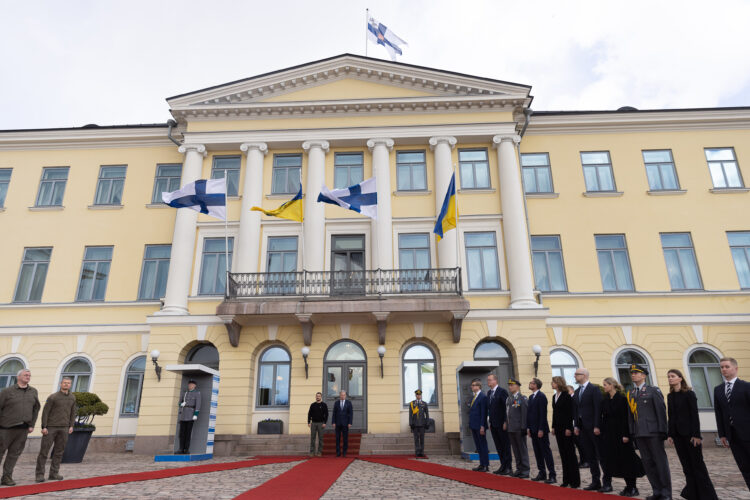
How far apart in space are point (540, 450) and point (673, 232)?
13.8 meters

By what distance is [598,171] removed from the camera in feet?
66.3

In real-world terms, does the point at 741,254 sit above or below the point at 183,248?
below

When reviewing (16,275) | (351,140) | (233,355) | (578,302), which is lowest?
(233,355)

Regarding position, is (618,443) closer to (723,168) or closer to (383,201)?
(383,201)

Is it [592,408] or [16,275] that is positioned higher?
[16,275]

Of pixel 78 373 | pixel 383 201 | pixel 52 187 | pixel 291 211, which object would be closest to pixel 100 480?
pixel 291 211

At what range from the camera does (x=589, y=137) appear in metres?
20.6

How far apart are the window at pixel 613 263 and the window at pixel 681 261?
4.87 feet

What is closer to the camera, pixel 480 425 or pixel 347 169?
pixel 480 425

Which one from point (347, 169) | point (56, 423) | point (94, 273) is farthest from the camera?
point (347, 169)

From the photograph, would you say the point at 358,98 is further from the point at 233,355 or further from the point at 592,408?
the point at 592,408

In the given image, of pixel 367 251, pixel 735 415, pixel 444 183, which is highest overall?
pixel 444 183

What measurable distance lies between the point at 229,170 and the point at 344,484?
48.7 feet

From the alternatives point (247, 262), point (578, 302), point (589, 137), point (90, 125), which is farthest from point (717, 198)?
point (90, 125)
